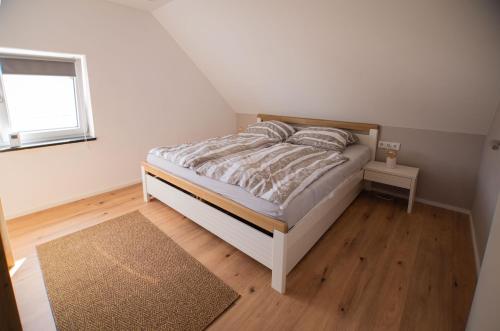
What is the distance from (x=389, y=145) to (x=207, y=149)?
2131 millimetres

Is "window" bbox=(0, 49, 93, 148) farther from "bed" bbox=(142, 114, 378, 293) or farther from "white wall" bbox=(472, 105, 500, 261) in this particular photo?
"white wall" bbox=(472, 105, 500, 261)

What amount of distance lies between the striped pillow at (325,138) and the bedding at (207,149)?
338mm

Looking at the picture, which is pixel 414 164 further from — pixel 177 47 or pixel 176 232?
pixel 177 47

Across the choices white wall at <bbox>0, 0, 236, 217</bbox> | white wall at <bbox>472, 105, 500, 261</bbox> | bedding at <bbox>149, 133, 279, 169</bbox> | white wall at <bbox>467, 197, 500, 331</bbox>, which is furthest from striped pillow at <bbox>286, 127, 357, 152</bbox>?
white wall at <bbox>467, 197, 500, 331</bbox>

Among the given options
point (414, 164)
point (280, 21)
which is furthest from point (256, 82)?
point (414, 164)

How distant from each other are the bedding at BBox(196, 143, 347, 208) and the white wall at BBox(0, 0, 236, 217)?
162 centimetres

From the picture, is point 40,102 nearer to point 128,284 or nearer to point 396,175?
point 128,284

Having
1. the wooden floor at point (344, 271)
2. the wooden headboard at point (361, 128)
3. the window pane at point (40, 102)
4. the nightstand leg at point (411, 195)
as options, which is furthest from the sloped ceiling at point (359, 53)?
the window pane at point (40, 102)

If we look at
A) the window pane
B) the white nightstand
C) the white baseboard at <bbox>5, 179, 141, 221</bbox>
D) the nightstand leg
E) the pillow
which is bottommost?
the white baseboard at <bbox>5, 179, 141, 221</bbox>

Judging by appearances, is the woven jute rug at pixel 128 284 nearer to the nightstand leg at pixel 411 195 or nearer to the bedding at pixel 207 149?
the bedding at pixel 207 149

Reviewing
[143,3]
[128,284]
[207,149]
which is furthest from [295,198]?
[143,3]

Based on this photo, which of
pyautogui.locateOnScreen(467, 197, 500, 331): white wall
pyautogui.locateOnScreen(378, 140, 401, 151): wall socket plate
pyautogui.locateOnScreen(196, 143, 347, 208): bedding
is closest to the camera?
pyautogui.locateOnScreen(467, 197, 500, 331): white wall

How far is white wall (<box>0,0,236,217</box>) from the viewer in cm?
255

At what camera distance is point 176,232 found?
95.7 inches
